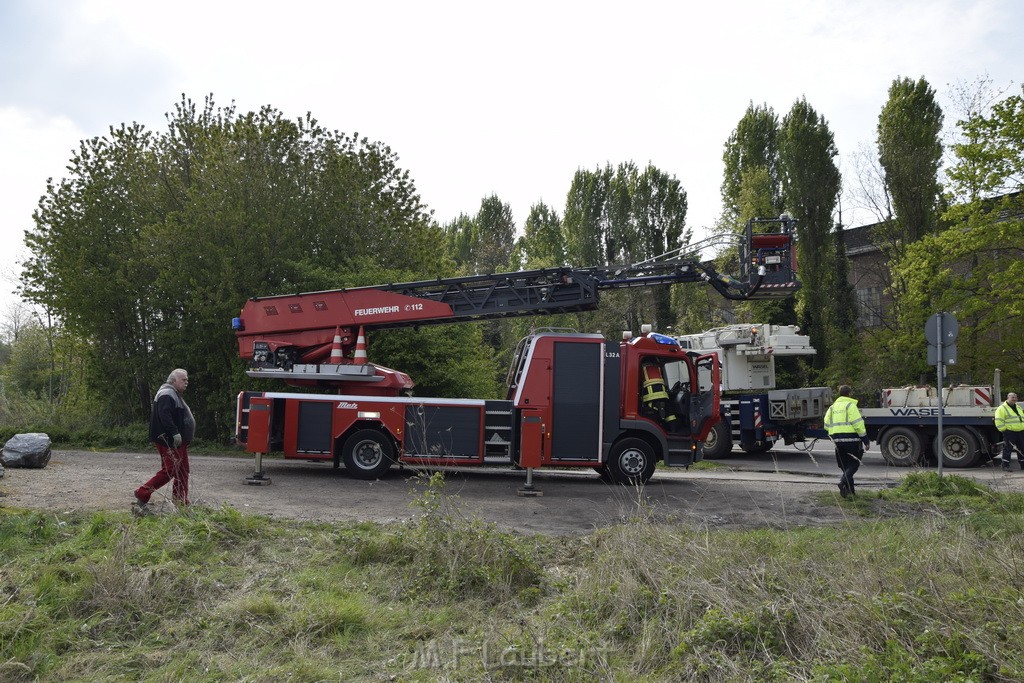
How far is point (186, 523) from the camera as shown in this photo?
24.3 feet

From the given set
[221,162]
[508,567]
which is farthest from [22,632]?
[221,162]

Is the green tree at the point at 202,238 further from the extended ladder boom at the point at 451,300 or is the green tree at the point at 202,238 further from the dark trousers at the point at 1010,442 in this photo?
the dark trousers at the point at 1010,442

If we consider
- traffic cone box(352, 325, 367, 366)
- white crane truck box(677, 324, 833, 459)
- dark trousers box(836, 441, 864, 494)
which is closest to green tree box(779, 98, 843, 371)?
white crane truck box(677, 324, 833, 459)

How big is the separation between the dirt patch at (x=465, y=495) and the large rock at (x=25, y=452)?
1.15 feet

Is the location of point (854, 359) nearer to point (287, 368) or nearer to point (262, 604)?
point (287, 368)

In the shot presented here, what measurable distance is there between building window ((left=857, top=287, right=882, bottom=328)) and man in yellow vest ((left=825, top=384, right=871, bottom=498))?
2342 cm

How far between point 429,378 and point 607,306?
A: 17.0 meters

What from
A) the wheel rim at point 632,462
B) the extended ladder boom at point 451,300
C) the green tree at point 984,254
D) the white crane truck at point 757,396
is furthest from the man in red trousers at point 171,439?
the green tree at point 984,254

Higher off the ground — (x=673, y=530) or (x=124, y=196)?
(x=124, y=196)

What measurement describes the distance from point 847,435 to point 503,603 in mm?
6911

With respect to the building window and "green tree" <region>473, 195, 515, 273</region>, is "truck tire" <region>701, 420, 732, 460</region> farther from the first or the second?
"green tree" <region>473, 195, 515, 273</region>

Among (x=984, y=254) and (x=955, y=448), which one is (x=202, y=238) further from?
(x=984, y=254)

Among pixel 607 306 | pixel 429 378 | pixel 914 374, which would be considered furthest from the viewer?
pixel 607 306

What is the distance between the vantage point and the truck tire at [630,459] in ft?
42.0
